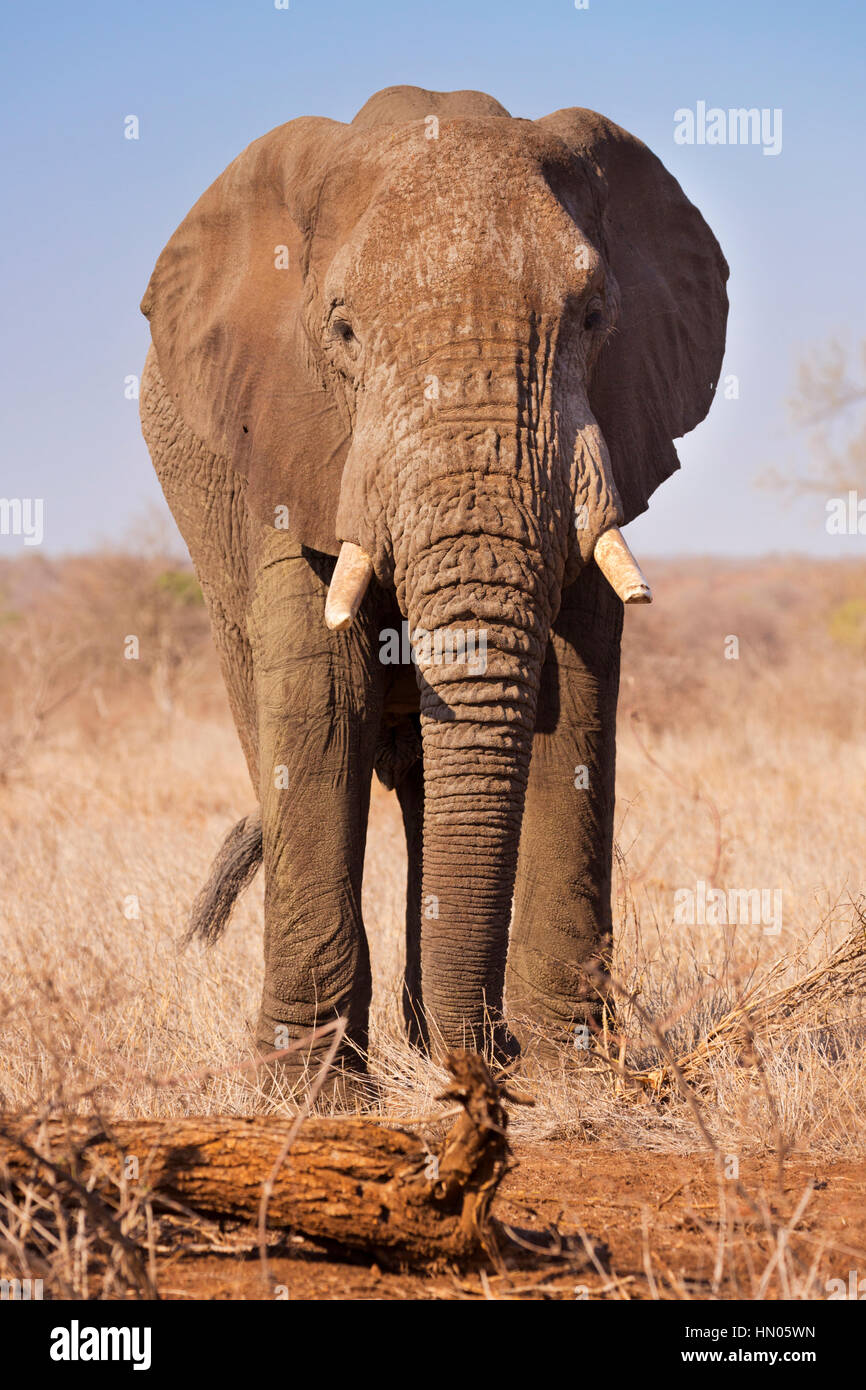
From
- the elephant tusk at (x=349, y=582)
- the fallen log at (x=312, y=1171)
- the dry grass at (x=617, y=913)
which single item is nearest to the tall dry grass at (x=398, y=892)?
the dry grass at (x=617, y=913)

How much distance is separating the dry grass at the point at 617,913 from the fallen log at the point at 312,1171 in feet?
0.46

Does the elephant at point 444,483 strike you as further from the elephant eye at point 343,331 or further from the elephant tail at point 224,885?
the elephant tail at point 224,885

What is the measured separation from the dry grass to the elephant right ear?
172 centimetres

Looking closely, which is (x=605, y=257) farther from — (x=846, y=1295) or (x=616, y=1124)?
(x=846, y=1295)

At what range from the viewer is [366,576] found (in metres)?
4.77

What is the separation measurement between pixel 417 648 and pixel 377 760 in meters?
1.63

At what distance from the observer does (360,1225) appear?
3314 mm

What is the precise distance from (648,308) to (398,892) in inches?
145

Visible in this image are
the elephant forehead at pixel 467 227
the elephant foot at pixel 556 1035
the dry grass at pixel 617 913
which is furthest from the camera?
the elephant foot at pixel 556 1035

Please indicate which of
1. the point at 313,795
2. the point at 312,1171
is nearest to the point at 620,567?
the point at 313,795

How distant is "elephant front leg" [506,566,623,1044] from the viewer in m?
5.31

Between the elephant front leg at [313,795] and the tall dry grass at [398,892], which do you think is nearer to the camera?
the tall dry grass at [398,892]

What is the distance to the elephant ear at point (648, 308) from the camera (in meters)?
5.30

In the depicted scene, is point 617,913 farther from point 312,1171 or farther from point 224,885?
point 312,1171
